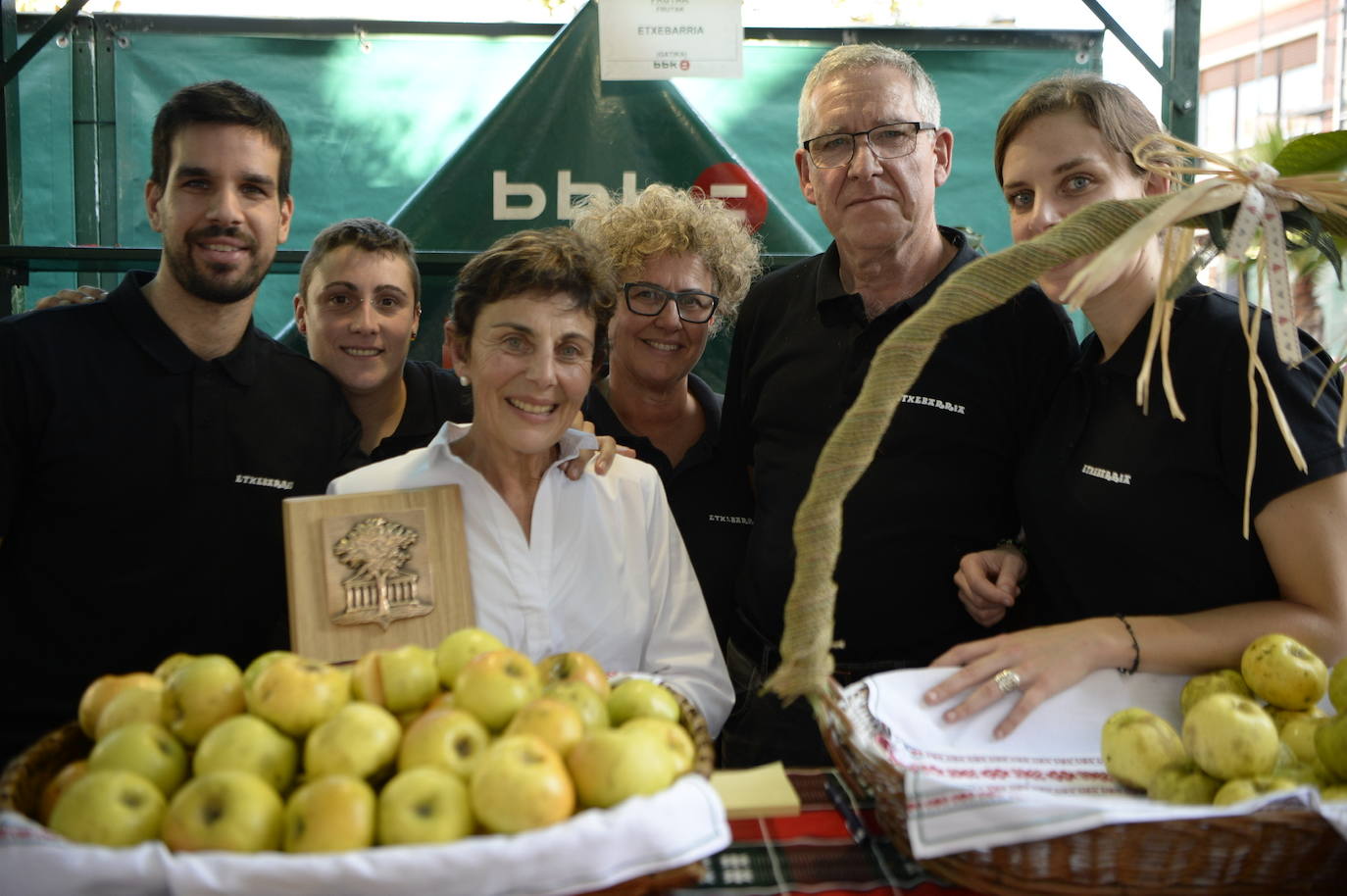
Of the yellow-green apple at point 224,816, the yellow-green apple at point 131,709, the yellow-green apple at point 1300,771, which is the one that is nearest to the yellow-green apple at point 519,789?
the yellow-green apple at point 224,816

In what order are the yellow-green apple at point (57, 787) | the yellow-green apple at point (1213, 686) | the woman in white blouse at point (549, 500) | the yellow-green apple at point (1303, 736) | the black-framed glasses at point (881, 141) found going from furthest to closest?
the black-framed glasses at point (881, 141), the woman in white blouse at point (549, 500), the yellow-green apple at point (1213, 686), the yellow-green apple at point (1303, 736), the yellow-green apple at point (57, 787)

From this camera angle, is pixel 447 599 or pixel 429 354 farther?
pixel 429 354

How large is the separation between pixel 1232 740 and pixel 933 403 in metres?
1.30

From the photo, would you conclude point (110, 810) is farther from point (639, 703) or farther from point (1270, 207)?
point (1270, 207)

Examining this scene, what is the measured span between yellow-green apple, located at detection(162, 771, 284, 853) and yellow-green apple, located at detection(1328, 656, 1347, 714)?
154 centimetres

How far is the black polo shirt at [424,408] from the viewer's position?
292 centimetres

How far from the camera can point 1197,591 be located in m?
2.01

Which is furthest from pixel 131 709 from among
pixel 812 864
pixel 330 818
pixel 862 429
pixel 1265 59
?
pixel 1265 59

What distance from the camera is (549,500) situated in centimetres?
229

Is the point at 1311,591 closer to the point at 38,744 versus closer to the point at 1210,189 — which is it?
the point at 1210,189

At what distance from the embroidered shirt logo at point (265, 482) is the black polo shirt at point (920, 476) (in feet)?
4.01

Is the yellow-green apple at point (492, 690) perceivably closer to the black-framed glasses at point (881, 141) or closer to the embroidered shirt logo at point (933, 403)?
the embroidered shirt logo at point (933, 403)

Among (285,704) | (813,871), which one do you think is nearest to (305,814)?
(285,704)

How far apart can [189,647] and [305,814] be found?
1.49 metres
